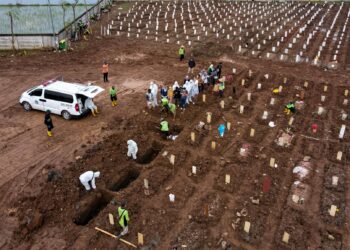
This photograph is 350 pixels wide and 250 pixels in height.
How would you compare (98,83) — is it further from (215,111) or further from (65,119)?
(215,111)

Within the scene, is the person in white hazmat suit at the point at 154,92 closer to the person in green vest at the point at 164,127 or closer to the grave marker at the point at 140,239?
the person in green vest at the point at 164,127

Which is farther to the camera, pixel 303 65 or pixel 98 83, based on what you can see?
pixel 303 65

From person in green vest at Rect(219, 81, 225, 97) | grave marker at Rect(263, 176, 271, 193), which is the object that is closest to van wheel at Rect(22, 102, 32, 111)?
person in green vest at Rect(219, 81, 225, 97)

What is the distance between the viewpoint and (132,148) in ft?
47.1

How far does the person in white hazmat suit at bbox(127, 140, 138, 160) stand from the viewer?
1421 centimetres

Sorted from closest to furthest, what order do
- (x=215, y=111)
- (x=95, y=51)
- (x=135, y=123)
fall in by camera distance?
(x=135, y=123) → (x=215, y=111) → (x=95, y=51)

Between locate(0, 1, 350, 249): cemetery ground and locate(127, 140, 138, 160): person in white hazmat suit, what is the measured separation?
0.31 metres

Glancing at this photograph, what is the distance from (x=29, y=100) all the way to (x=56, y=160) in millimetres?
5147

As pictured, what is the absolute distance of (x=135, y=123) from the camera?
677 inches

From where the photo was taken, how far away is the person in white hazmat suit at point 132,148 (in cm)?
1421

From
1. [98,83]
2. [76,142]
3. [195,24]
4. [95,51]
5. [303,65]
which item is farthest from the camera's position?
[195,24]

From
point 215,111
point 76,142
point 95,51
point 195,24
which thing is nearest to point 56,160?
point 76,142

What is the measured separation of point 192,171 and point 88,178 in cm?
385

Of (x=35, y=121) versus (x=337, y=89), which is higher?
(x=337, y=89)
